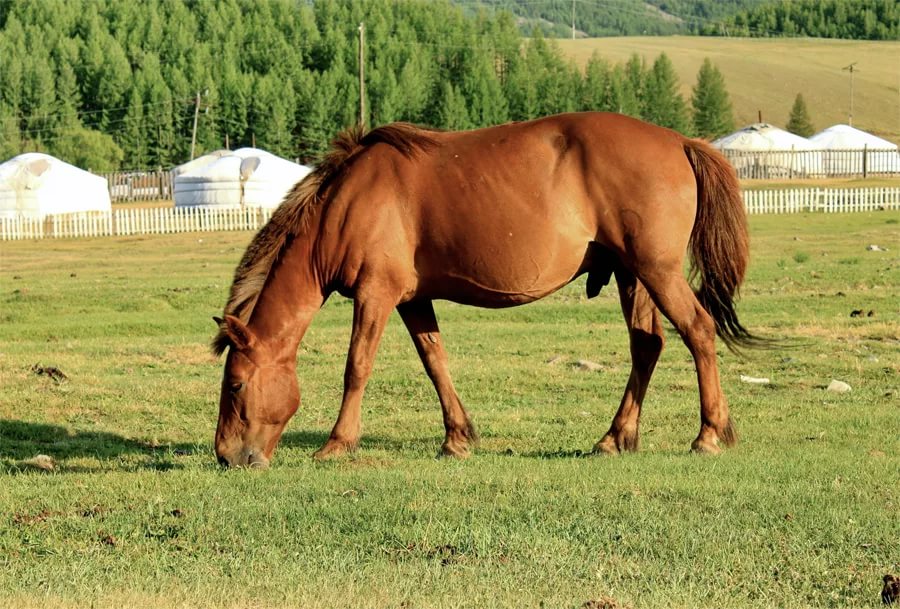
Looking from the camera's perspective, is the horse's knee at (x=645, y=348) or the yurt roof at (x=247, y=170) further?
the yurt roof at (x=247, y=170)

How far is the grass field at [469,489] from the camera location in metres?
5.80

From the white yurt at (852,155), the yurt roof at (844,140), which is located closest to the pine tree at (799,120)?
the yurt roof at (844,140)

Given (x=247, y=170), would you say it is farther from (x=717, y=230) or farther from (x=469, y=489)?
(x=469, y=489)

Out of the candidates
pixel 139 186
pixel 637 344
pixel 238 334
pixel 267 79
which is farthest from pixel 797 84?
pixel 238 334

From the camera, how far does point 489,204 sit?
933 cm

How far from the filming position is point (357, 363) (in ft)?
30.6

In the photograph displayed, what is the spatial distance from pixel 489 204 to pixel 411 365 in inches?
250

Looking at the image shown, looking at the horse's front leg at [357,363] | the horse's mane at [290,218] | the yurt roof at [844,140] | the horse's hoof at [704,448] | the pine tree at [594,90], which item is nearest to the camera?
the horse's hoof at [704,448]

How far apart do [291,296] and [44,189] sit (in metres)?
60.1

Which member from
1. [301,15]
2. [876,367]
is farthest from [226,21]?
[876,367]

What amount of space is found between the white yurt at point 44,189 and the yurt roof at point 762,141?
47.6 m

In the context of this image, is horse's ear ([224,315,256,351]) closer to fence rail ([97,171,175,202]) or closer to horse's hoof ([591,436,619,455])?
horse's hoof ([591,436,619,455])

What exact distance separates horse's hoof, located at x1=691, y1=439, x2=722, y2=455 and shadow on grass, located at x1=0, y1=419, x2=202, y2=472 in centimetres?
374

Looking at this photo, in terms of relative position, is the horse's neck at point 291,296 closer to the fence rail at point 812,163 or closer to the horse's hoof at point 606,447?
the horse's hoof at point 606,447
